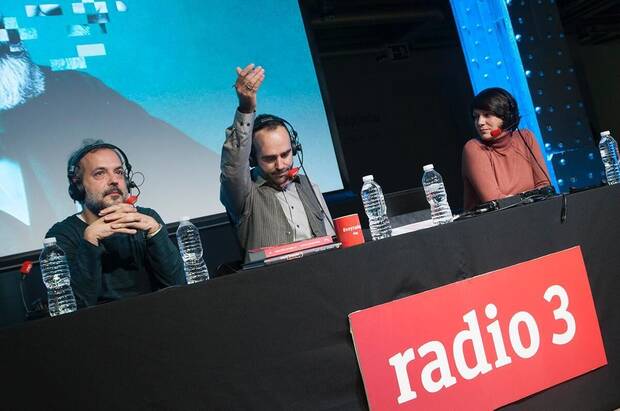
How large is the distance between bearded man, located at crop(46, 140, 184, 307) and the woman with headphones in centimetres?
142

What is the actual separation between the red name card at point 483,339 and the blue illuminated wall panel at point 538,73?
1.99m

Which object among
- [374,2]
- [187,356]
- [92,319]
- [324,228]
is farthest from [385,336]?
[374,2]

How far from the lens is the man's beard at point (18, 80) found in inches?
116

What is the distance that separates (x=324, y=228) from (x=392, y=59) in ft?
11.2

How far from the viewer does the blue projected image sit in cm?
298

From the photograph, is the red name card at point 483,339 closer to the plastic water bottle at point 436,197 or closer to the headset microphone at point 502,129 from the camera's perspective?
the plastic water bottle at point 436,197

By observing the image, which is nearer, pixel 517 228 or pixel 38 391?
pixel 38 391

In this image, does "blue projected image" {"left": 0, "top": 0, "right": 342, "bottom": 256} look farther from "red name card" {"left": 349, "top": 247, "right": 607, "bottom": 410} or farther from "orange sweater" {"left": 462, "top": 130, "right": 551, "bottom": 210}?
"red name card" {"left": 349, "top": 247, "right": 607, "bottom": 410}

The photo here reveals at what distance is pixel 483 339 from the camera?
1.41 metres

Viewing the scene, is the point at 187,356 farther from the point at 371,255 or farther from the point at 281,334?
the point at 371,255

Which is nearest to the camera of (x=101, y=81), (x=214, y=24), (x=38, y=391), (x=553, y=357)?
(x=38, y=391)

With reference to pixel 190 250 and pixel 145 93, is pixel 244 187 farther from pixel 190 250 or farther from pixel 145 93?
pixel 145 93

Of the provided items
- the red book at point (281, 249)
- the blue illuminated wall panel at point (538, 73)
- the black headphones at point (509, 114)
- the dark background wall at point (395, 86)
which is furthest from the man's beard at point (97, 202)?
the dark background wall at point (395, 86)

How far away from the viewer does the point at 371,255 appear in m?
1.36
